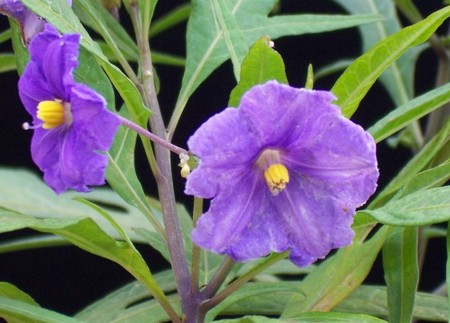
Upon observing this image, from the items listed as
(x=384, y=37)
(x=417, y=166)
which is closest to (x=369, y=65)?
(x=417, y=166)

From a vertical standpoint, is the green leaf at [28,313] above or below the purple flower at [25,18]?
below

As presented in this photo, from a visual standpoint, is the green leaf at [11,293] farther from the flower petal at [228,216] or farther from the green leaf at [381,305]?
the green leaf at [381,305]

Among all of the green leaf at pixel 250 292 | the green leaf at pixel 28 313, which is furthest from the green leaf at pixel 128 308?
the green leaf at pixel 28 313

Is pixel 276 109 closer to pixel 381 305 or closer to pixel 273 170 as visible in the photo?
pixel 273 170

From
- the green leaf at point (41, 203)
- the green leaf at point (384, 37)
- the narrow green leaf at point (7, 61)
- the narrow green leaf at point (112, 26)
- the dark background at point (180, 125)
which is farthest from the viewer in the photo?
the dark background at point (180, 125)

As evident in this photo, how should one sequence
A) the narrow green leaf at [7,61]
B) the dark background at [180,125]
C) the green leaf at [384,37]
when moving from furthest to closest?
1. the dark background at [180,125]
2. the green leaf at [384,37]
3. the narrow green leaf at [7,61]

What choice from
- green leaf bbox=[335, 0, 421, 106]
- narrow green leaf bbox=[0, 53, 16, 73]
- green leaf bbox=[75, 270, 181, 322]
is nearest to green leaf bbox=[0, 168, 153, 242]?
green leaf bbox=[75, 270, 181, 322]

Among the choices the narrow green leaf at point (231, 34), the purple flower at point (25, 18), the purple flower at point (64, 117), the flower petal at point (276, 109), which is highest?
the purple flower at point (25, 18)

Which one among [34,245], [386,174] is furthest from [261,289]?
Answer: [386,174]
